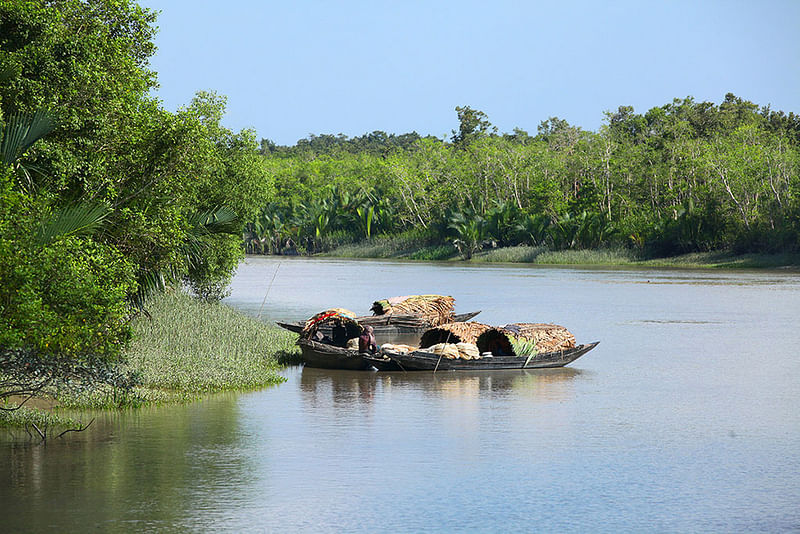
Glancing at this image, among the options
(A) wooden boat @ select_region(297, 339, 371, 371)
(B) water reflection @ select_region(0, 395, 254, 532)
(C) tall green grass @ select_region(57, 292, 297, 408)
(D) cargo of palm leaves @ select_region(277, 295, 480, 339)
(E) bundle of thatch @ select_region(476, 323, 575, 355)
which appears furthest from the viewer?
(D) cargo of palm leaves @ select_region(277, 295, 480, 339)

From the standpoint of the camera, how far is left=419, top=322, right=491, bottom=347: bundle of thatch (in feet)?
76.2

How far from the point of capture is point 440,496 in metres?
12.2

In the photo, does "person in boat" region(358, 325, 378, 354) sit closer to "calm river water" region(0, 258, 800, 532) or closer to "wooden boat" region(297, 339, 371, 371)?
"wooden boat" region(297, 339, 371, 371)

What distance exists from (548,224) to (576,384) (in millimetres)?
60433

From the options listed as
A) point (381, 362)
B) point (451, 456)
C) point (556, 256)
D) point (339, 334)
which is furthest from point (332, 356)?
point (556, 256)

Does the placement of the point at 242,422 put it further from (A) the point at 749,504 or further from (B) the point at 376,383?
(A) the point at 749,504

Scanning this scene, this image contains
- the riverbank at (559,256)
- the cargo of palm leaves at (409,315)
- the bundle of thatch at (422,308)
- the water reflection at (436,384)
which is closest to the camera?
the water reflection at (436,384)

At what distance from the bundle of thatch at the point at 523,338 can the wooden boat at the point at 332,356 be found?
9.60 feet

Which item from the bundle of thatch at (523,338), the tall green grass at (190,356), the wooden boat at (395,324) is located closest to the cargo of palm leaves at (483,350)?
the bundle of thatch at (523,338)

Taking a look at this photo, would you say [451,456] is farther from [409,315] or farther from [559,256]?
[559,256]

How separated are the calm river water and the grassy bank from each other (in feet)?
139

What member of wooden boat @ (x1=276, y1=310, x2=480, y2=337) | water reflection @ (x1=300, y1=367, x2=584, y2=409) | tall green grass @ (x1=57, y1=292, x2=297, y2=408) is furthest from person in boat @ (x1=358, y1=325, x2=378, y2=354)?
wooden boat @ (x1=276, y1=310, x2=480, y2=337)

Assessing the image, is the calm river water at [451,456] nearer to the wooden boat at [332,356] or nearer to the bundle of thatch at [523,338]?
the wooden boat at [332,356]

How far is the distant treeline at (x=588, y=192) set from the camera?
6719 centimetres
